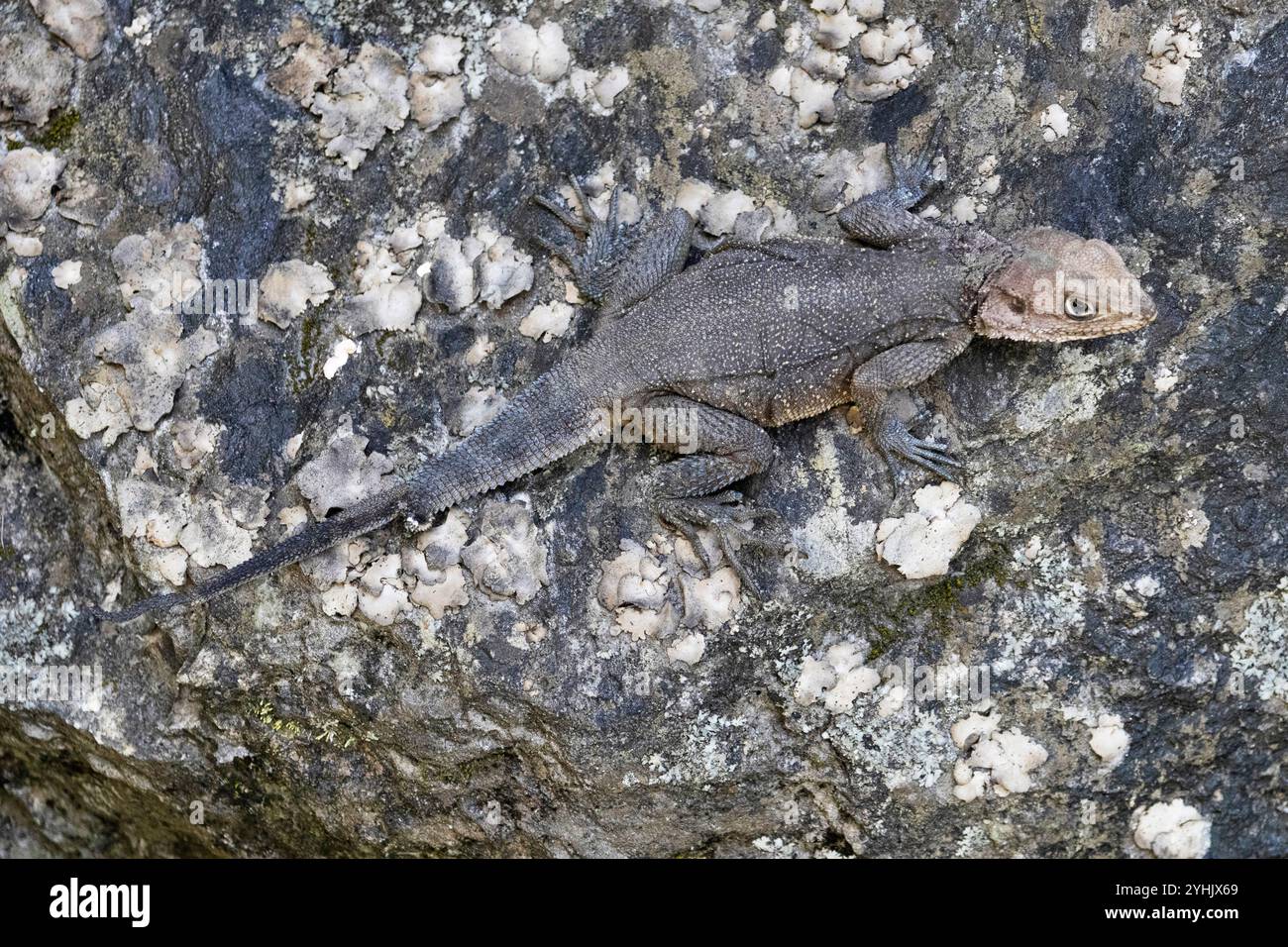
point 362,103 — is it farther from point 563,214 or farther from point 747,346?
point 747,346

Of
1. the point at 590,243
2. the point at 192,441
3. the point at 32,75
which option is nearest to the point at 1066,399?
the point at 590,243

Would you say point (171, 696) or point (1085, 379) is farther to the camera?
point (171, 696)

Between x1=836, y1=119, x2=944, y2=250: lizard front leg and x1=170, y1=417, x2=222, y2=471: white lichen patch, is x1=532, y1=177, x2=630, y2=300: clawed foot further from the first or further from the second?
x1=170, y1=417, x2=222, y2=471: white lichen patch

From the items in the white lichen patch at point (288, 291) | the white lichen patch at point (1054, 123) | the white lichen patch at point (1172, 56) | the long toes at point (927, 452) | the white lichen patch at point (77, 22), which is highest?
the white lichen patch at point (77, 22)

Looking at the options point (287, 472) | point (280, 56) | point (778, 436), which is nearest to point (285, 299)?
point (287, 472)

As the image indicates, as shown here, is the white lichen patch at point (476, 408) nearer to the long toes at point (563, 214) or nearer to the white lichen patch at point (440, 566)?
the white lichen patch at point (440, 566)

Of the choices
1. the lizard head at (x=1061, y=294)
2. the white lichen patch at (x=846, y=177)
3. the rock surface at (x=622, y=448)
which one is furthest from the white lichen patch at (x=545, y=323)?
the lizard head at (x=1061, y=294)

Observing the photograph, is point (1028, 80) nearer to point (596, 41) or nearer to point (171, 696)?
point (596, 41)

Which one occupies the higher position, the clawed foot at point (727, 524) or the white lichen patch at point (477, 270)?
the white lichen patch at point (477, 270)
